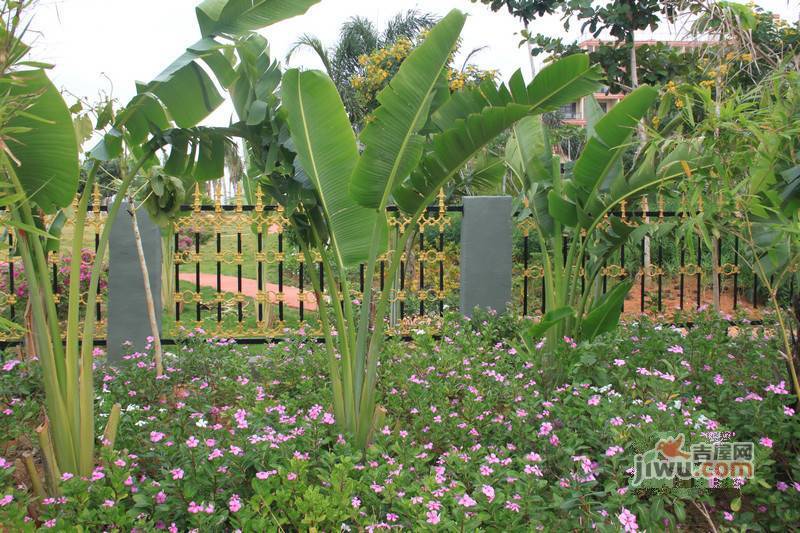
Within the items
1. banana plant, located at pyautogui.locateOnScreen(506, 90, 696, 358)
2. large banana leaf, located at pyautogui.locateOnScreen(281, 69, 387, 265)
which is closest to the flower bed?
banana plant, located at pyautogui.locateOnScreen(506, 90, 696, 358)

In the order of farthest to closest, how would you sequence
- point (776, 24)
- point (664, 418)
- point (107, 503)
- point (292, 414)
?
point (776, 24)
point (292, 414)
point (664, 418)
point (107, 503)

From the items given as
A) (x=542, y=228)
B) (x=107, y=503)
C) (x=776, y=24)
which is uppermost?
(x=776, y=24)

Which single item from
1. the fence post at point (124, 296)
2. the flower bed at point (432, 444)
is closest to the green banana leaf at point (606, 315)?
the flower bed at point (432, 444)

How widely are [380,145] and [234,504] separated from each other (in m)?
2.10

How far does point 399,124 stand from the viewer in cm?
409

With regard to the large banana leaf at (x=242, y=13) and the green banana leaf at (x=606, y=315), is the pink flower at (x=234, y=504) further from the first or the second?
the green banana leaf at (x=606, y=315)

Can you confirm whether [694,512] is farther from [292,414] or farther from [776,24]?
[776,24]

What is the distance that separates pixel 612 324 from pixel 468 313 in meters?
1.82

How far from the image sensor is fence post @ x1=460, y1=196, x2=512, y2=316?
23.2 ft

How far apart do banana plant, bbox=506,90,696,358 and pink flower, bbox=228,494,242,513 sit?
266 centimetres

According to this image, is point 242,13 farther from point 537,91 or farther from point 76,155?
point 537,91

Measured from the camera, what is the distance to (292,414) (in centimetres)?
434

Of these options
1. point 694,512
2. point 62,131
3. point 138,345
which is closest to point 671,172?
point 694,512

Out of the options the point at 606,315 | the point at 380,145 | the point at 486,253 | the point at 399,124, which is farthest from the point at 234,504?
the point at 486,253
